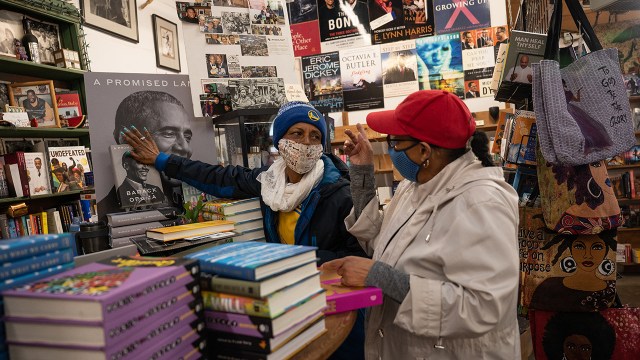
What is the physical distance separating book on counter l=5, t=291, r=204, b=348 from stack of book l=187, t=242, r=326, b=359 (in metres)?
0.11

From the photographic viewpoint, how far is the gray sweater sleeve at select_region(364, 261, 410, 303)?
4.11ft

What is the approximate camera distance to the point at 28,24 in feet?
11.8

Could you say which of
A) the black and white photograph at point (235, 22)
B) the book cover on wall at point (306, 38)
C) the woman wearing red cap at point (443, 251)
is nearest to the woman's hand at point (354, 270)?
the woman wearing red cap at point (443, 251)

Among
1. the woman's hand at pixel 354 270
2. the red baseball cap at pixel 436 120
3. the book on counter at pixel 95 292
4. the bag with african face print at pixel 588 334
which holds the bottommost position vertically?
the bag with african face print at pixel 588 334

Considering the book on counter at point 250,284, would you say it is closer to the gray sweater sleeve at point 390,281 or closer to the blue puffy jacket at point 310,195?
the gray sweater sleeve at point 390,281

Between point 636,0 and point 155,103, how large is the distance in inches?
90.0

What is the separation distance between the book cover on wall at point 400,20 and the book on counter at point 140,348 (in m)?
5.51

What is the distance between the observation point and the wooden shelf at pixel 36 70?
3.34 metres

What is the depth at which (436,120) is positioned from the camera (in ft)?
4.50

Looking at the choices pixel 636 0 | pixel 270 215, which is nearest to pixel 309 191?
pixel 270 215

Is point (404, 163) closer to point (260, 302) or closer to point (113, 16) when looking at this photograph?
point (260, 302)

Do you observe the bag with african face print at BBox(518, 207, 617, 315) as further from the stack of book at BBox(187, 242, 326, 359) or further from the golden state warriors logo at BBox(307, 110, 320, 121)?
the stack of book at BBox(187, 242, 326, 359)

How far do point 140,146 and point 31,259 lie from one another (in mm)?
1337

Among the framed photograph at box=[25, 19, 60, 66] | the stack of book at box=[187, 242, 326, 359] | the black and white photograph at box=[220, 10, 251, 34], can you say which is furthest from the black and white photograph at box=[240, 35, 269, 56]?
the framed photograph at box=[25, 19, 60, 66]
